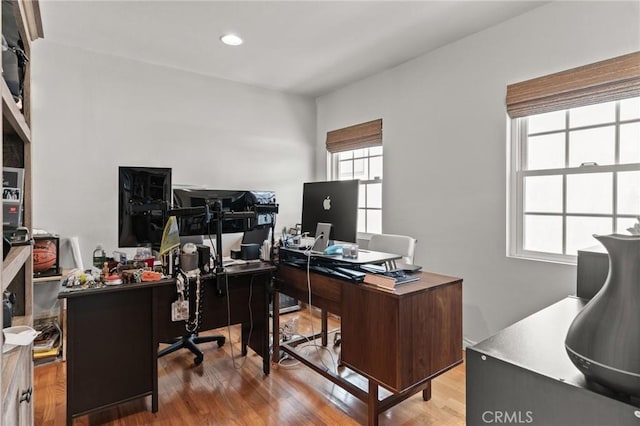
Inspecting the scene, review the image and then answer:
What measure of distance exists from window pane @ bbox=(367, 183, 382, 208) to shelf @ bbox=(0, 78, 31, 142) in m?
3.05

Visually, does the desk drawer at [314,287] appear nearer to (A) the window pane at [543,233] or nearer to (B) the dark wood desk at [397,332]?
(B) the dark wood desk at [397,332]

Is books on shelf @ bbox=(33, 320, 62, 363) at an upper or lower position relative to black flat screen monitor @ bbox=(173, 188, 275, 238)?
lower

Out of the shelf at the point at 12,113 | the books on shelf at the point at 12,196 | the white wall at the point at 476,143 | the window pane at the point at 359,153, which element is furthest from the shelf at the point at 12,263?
the window pane at the point at 359,153

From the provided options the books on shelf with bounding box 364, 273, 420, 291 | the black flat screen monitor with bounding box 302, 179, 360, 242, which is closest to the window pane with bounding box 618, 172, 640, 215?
the books on shelf with bounding box 364, 273, 420, 291

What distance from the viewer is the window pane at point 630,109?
2126 mm

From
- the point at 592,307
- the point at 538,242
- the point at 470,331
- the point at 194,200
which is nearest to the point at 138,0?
the point at 194,200

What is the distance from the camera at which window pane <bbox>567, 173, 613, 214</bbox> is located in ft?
7.32

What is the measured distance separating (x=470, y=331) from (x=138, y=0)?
347cm

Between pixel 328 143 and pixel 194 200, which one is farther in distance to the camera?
pixel 328 143

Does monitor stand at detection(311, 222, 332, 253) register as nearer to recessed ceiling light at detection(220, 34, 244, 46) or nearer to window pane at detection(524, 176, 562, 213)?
window pane at detection(524, 176, 562, 213)

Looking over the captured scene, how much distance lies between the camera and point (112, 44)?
3.02m

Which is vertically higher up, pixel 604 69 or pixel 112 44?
pixel 112 44

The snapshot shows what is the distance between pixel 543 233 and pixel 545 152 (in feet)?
1.92

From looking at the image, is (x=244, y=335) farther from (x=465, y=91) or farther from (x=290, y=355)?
(x=465, y=91)
